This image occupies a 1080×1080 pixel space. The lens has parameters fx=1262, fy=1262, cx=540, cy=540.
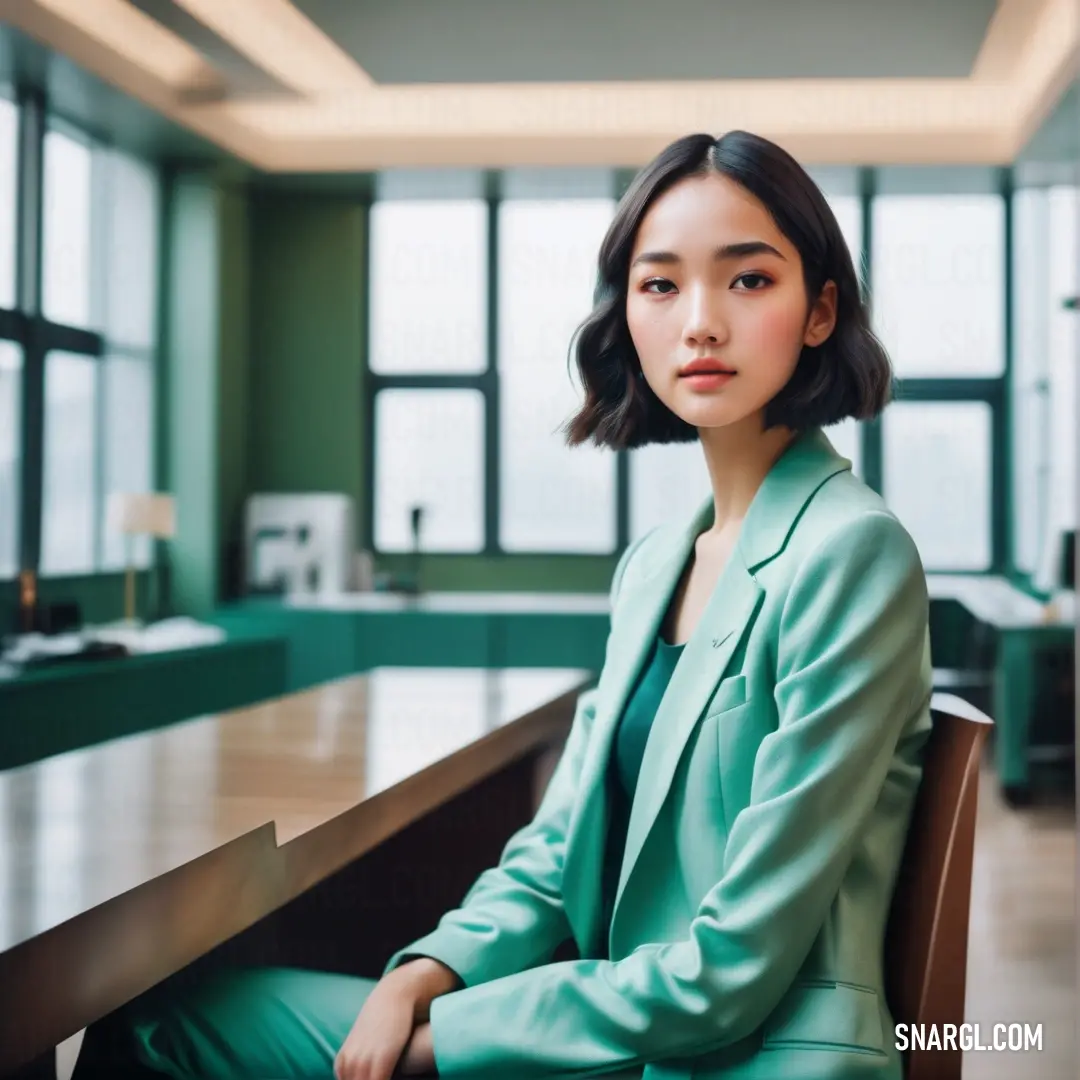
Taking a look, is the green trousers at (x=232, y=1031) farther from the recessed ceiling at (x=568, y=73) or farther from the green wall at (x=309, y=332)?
the green wall at (x=309, y=332)

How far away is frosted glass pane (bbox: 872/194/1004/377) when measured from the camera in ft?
21.7

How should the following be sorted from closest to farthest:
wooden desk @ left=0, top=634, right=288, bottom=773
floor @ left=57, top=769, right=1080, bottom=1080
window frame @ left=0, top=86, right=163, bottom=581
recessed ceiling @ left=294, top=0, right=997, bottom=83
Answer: floor @ left=57, top=769, right=1080, bottom=1080, wooden desk @ left=0, top=634, right=288, bottom=773, recessed ceiling @ left=294, top=0, right=997, bottom=83, window frame @ left=0, top=86, right=163, bottom=581

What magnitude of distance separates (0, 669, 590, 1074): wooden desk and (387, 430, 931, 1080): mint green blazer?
20 cm

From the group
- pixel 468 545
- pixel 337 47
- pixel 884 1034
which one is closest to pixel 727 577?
pixel 884 1034

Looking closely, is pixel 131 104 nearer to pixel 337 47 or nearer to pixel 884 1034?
pixel 337 47

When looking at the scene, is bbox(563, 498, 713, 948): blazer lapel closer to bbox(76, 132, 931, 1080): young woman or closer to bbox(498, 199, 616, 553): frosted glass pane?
bbox(76, 132, 931, 1080): young woman

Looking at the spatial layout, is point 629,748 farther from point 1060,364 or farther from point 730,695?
point 1060,364

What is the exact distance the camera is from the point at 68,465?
5.52m

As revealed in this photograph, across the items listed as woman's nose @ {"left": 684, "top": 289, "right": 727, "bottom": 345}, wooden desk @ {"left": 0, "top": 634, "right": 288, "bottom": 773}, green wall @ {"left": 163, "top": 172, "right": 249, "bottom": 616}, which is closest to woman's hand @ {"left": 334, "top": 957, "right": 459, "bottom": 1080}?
woman's nose @ {"left": 684, "top": 289, "right": 727, "bottom": 345}

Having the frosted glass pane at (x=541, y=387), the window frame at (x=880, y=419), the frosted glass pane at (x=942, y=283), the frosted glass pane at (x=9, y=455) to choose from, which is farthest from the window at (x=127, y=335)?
the frosted glass pane at (x=942, y=283)

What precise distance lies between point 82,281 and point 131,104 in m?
0.92

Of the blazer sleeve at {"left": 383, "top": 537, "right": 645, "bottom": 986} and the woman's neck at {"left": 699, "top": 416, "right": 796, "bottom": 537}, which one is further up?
the woman's neck at {"left": 699, "top": 416, "right": 796, "bottom": 537}

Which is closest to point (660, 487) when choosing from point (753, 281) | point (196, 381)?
point (196, 381)

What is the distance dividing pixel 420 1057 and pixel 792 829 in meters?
0.35
